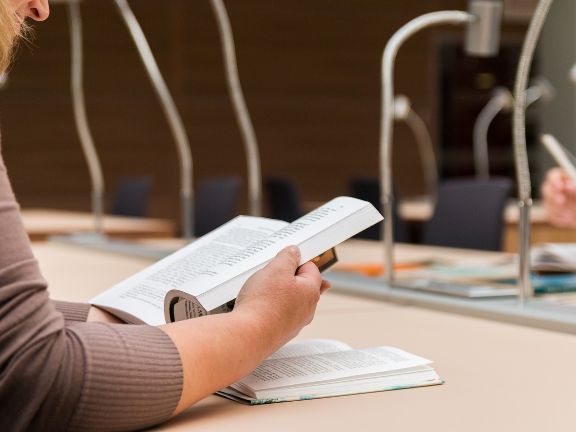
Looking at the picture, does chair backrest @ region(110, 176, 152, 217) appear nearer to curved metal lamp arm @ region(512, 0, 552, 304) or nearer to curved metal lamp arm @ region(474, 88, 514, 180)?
→ curved metal lamp arm @ region(474, 88, 514, 180)

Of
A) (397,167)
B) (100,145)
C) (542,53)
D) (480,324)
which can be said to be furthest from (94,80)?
(480,324)

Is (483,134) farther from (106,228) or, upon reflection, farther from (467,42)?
(467,42)

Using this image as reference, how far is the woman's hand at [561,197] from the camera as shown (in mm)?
2512

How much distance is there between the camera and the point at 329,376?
1.14 meters

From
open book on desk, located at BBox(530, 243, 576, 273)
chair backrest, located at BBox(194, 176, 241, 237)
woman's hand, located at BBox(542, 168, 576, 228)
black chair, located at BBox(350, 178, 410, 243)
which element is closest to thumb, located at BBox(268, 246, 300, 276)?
open book on desk, located at BBox(530, 243, 576, 273)

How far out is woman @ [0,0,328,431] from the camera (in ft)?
2.83

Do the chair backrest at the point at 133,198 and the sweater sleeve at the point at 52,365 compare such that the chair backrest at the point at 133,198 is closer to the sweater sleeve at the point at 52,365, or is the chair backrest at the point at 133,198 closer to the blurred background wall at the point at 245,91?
the blurred background wall at the point at 245,91

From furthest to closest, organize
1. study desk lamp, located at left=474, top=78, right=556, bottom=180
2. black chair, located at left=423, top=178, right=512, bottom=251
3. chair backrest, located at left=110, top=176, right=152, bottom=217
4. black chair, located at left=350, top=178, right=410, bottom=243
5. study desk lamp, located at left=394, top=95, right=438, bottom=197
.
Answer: study desk lamp, located at left=394, top=95, right=438, bottom=197
study desk lamp, located at left=474, top=78, right=556, bottom=180
chair backrest, located at left=110, top=176, right=152, bottom=217
black chair, located at left=350, top=178, right=410, bottom=243
black chair, located at left=423, top=178, right=512, bottom=251

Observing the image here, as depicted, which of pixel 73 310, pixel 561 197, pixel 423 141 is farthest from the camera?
pixel 423 141

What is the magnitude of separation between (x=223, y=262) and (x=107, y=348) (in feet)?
1.10

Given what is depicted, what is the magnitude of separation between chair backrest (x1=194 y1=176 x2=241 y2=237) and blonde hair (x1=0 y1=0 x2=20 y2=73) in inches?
152

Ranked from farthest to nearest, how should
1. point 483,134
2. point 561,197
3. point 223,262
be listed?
point 483,134, point 561,197, point 223,262

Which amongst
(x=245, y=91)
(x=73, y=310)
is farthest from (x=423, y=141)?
(x=73, y=310)

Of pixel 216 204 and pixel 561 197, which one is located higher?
pixel 561 197
